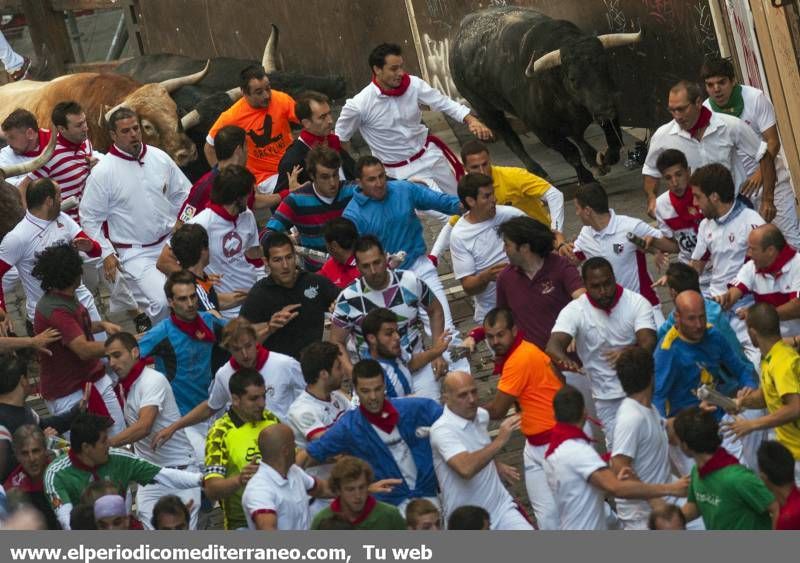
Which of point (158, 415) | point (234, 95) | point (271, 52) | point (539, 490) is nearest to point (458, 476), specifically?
point (539, 490)

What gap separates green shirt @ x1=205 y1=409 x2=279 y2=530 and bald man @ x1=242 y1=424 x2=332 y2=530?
1.84 feet

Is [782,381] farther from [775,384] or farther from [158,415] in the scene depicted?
[158,415]

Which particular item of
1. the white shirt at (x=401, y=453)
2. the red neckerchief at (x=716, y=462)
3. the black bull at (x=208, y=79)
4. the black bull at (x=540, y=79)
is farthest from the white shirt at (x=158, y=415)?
the black bull at (x=208, y=79)

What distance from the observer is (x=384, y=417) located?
11164mm

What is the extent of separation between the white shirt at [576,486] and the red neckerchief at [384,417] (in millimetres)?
1002

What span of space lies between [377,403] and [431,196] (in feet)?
10.0

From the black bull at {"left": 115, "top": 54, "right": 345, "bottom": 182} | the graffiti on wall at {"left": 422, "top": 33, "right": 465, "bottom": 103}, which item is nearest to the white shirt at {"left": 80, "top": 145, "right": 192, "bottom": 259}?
the black bull at {"left": 115, "top": 54, "right": 345, "bottom": 182}

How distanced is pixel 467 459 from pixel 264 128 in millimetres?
6102

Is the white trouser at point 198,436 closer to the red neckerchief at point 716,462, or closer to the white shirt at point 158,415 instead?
the white shirt at point 158,415

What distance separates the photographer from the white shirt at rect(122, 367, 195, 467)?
12.2 meters

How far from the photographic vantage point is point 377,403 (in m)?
11.1

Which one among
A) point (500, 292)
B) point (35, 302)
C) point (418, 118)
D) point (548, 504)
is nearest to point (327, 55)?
point (418, 118)

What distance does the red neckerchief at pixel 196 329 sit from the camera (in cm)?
1273

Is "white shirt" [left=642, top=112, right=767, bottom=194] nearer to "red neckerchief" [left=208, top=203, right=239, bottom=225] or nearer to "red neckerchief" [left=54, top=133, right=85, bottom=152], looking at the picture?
"red neckerchief" [left=208, top=203, right=239, bottom=225]
